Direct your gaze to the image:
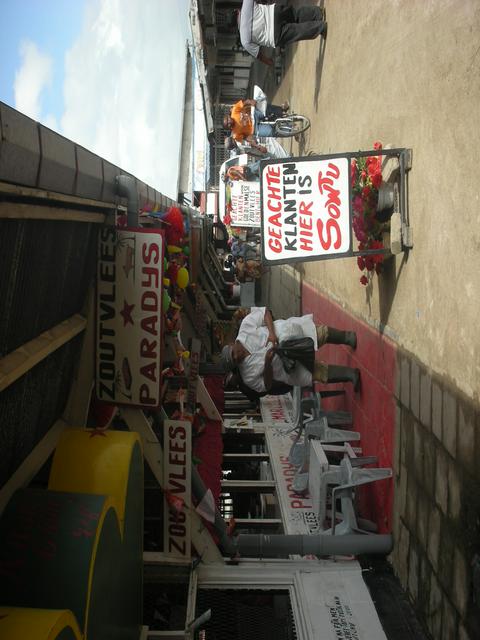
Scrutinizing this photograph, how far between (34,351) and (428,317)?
9.01ft

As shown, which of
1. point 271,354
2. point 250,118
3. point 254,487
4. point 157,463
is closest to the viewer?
point 157,463

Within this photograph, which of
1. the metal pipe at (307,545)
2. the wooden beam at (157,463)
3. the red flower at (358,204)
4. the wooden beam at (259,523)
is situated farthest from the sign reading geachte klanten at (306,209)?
the wooden beam at (259,523)

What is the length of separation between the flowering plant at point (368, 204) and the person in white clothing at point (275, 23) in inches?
166

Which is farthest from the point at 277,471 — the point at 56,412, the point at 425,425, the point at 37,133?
the point at 37,133

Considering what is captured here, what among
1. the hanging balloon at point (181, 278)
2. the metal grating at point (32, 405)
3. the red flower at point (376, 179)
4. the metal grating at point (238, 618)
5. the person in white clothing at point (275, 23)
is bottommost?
the metal grating at point (238, 618)

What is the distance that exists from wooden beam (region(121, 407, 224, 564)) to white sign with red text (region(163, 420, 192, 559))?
6 cm

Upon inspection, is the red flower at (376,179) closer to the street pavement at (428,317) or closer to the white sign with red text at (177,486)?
the street pavement at (428,317)

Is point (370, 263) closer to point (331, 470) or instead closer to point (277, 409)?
point (331, 470)

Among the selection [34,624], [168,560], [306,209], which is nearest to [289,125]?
[306,209]

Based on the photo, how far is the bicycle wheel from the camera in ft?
35.5

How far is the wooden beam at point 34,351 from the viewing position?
7.11 ft

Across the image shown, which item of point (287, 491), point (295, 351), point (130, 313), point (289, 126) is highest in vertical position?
point (289, 126)

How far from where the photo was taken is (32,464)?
2.63 metres

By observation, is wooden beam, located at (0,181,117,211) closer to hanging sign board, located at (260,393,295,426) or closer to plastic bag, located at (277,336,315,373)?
plastic bag, located at (277,336,315,373)
